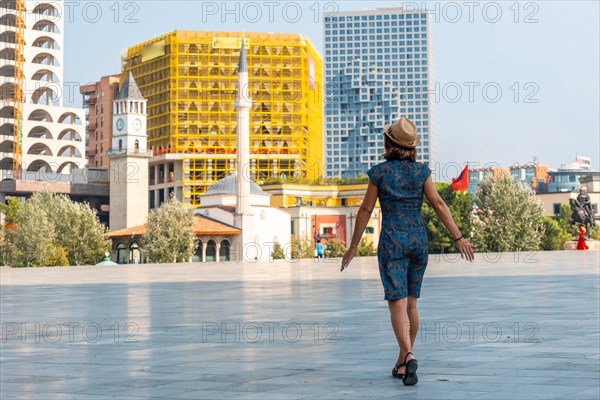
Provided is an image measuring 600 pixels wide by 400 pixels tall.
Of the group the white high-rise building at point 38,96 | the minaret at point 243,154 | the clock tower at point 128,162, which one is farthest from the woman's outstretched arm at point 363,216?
the white high-rise building at point 38,96

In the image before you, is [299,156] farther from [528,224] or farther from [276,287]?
[276,287]

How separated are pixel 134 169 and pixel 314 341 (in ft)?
332

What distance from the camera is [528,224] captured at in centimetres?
7706

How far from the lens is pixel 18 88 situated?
359ft

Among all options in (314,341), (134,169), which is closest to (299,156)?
(134,169)

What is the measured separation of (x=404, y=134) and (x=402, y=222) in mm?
650

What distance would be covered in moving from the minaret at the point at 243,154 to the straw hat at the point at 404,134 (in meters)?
76.1

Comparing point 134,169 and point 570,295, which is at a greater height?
point 134,169

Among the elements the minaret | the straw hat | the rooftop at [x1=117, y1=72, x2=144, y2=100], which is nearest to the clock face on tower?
the rooftop at [x1=117, y1=72, x2=144, y2=100]

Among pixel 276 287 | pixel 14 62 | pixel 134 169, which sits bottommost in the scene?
pixel 276 287

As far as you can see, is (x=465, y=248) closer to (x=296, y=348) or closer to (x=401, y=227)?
(x=401, y=227)

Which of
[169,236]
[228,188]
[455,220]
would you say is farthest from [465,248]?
[228,188]

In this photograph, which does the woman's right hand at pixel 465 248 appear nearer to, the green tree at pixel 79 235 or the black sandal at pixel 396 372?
the black sandal at pixel 396 372

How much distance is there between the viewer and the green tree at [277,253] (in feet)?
304
